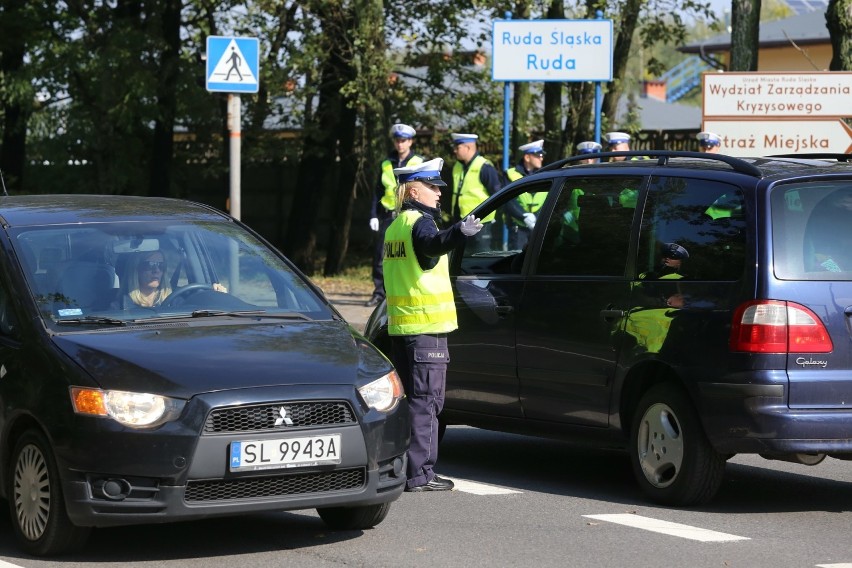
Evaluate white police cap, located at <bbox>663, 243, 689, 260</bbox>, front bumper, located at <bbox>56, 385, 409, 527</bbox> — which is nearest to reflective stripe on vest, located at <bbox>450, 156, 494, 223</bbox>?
white police cap, located at <bbox>663, 243, 689, 260</bbox>

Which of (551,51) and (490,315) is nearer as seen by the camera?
(490,315)

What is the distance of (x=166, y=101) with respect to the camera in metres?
26.7

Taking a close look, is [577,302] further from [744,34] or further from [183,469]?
[744,34]

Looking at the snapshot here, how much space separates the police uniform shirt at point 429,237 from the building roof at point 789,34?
38.8m

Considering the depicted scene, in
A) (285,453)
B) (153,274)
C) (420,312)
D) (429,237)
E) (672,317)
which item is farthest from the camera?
(420,312)

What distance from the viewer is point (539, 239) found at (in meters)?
9.17

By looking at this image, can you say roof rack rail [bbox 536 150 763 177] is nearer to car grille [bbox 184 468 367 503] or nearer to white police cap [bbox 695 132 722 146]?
car grille [bbox 184 468 367 503]

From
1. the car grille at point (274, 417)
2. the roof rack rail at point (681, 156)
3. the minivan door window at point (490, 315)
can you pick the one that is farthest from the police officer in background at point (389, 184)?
the car grille at point (274, 417)

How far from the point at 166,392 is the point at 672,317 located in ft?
9.23

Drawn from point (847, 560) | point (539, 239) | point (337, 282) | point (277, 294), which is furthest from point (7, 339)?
point (337, 282)

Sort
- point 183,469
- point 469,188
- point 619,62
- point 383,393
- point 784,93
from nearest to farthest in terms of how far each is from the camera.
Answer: point 183,469 < point 383,393 < point 469,188 < point 784,93 < point 619,62

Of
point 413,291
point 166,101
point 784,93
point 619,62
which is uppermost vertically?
point 619,62

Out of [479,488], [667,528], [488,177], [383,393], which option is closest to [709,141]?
[488,177]

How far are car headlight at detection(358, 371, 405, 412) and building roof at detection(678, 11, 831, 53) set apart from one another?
40298 mm
